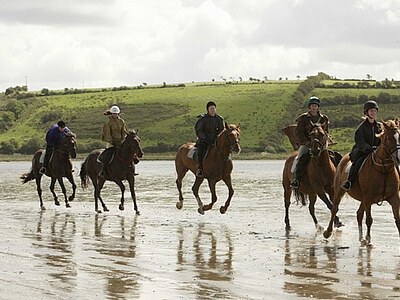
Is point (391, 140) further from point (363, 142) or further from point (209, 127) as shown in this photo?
point (209, 127)

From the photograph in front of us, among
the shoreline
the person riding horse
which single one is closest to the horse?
the person riding horse

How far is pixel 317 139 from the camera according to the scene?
13648 millimetres

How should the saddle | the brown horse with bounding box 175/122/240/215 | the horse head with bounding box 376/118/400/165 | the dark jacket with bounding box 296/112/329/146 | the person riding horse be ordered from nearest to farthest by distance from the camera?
1. the horse head with bounding box 376/118/400/165
2. the dark jacket with bounding box 296/112/329/146
3. the brown horse with bounding box 175/122/240/215
4. the saddle
5. the person riding horse

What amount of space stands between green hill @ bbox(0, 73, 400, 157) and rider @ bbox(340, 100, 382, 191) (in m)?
92.2

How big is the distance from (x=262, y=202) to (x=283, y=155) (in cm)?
8297

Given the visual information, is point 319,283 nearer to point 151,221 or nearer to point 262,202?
point 151,221

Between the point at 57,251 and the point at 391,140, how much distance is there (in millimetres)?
6306

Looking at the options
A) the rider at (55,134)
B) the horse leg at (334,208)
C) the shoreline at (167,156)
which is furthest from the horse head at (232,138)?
the shoreline at (167,156)

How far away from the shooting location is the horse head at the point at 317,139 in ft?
44.7

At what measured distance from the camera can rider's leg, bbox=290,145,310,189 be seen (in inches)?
581

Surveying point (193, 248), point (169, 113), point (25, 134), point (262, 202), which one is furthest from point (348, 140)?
point (193, 248)

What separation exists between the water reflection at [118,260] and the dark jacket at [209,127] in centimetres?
330

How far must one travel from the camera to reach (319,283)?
29.7ft

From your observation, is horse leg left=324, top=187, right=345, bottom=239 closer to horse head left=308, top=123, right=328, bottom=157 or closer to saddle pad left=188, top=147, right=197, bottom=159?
horse head left=308, top=123, right=328, bottom=157
